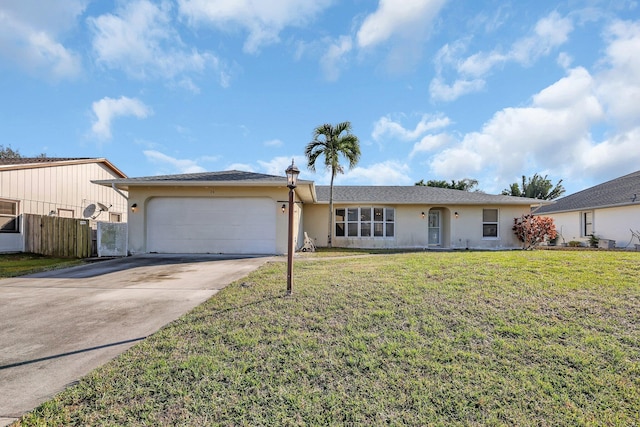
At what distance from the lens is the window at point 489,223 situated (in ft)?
50.4

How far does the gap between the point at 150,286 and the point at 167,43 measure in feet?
28.1

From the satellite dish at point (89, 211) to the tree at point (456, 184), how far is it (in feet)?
107

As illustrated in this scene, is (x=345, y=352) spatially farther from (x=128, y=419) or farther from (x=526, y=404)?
(x=128, y=419)

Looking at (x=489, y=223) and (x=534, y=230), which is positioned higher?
(x=489, y=223)

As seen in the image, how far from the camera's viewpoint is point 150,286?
6430 millimetres

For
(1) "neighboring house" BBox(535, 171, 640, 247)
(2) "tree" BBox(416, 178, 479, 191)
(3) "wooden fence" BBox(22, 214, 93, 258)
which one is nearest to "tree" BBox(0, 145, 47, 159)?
(3) "wooden fence" BBox(22, 214, 93, 258)

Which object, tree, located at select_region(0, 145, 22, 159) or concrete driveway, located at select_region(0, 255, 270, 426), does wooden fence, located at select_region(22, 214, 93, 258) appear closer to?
concrete driveway, located at select_region(0, 255, 270, 426)

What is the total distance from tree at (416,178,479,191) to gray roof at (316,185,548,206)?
1982cm

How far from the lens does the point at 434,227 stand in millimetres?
16516

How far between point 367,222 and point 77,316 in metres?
12.8

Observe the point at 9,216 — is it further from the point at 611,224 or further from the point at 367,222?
the point at 611,224

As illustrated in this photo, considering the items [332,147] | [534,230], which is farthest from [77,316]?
[534,230]

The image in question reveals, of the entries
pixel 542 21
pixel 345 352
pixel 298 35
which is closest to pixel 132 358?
pixel 345 352

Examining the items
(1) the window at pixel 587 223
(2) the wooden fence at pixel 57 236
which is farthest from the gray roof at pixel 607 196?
(2) the wooden fence at pixel 57 236
